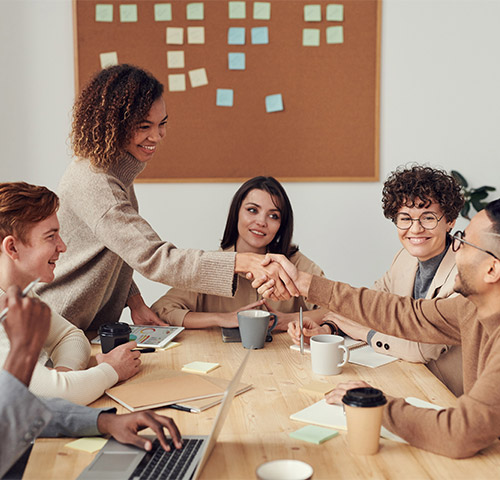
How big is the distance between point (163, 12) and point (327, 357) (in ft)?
7.72

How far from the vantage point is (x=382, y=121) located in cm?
336

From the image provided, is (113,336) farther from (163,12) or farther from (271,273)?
(163,12)

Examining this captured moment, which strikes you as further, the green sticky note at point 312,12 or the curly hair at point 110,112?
the green sticky note at point 312,12

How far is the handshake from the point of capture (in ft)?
6.09

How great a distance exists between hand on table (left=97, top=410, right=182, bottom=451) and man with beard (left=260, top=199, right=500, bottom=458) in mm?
392

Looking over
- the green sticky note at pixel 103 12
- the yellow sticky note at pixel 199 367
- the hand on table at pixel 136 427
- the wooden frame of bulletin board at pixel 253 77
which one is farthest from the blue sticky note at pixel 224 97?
the hand on table at pixel 136 427

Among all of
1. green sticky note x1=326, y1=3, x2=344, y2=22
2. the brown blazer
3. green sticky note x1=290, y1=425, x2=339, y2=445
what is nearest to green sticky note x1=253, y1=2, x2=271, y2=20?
green sticky note x1=326, y1=3, x2=344, y2=22

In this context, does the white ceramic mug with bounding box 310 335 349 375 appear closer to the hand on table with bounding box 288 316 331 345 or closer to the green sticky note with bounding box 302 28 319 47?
the hand on table with bounding box 288 316 331 345

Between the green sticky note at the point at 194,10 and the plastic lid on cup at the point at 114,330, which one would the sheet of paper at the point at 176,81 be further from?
the plastic lid on cup at the point at 114,330

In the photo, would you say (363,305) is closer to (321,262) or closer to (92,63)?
(321,262)

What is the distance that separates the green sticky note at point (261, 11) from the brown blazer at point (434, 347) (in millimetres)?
1727

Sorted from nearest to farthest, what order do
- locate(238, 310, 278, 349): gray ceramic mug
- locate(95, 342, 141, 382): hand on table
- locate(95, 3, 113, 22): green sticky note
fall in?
locate(95, 342, 141, 382): hand on table → locate(238, 310, 278, 349): gray ceramic mug → locate(95, 3, 113, 22): green sticky note

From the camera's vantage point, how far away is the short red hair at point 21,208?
4.99 feet

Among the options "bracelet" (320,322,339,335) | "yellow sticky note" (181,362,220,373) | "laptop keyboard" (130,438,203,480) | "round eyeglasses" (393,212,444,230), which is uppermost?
"round eyeglasses" (393,212,444,230)
